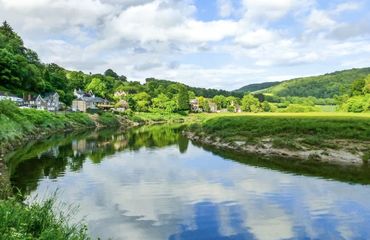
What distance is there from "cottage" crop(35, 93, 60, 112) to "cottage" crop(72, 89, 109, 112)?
8086mm

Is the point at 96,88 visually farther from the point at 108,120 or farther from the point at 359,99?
the point at 359,99

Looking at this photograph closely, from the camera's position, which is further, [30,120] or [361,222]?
[30,120]

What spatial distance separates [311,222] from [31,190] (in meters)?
17.2

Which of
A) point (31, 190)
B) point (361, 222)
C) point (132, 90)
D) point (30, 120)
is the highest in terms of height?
point (132, 90)

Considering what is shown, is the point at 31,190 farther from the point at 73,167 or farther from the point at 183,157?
the point at 183,157

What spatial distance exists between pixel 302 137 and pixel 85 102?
9663 cm

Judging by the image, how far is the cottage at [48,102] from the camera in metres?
107

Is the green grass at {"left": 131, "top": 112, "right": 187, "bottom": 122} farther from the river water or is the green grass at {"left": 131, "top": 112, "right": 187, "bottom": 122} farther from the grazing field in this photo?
the river water

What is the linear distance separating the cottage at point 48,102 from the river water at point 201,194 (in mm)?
63936

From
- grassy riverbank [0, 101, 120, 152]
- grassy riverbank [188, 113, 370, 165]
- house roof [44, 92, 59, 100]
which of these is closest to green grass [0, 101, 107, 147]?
grassy riverbank [0, 101, 120, 152]

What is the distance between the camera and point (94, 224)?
20.0 m

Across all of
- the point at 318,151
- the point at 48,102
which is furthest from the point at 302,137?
the point at 48,102

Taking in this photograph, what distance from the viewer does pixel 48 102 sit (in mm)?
110375

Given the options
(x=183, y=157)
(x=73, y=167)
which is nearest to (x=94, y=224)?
(x=73, y=167)
